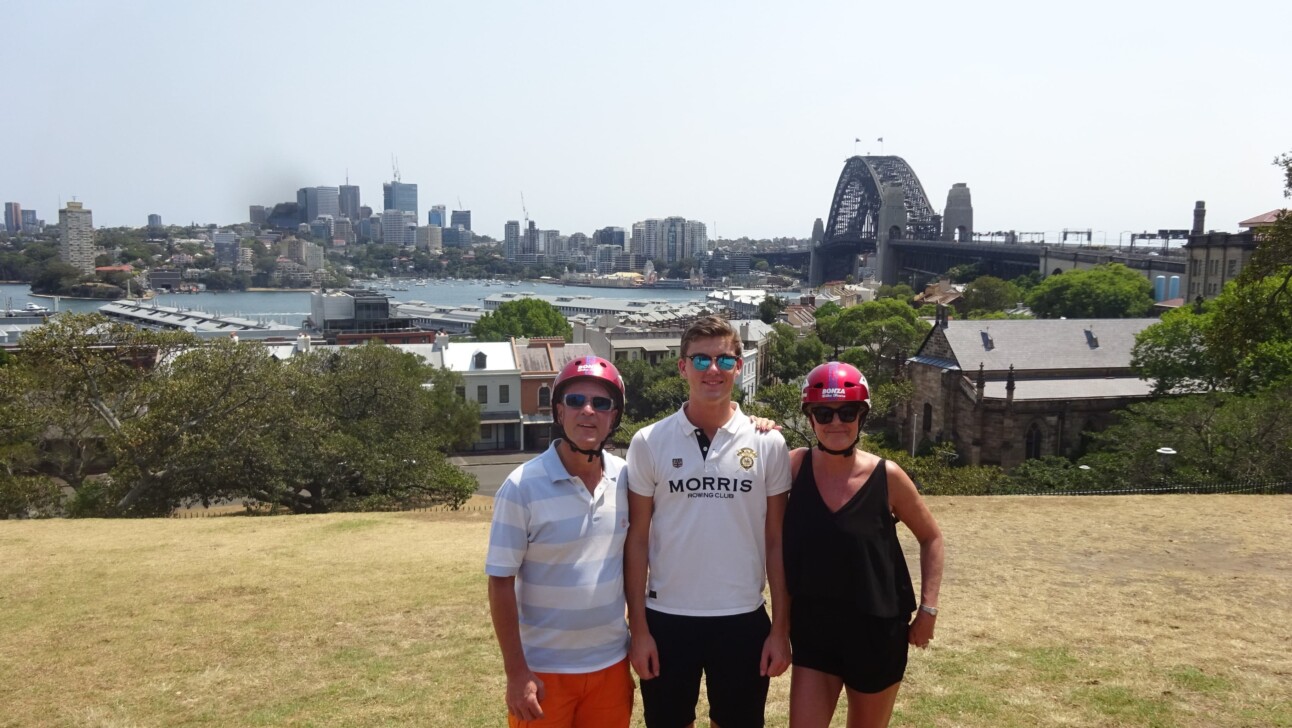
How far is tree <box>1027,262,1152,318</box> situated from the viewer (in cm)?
8488

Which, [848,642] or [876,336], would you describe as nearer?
[848,642]

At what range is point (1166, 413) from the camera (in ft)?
98.0

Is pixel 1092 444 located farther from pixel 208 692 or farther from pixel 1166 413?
pixel 208 692

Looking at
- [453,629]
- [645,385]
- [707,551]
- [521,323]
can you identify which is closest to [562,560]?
[707,551]

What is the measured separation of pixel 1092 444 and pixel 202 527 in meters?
34.9

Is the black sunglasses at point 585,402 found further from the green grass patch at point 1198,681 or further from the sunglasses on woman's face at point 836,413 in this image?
the green grass patch at point 1198,681

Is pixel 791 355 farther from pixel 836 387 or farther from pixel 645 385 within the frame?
pixel 836 387

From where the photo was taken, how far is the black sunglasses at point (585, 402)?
4.94 m

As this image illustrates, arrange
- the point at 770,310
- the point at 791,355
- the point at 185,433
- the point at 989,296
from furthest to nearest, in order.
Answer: the point at 770,310 < the point at 989,296 < the point at 791,355 < the point at 185,433

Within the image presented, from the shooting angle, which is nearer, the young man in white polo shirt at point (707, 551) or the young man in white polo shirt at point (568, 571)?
the young man in white polo shirt at point (568, 571)

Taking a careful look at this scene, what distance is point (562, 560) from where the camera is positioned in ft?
15.9

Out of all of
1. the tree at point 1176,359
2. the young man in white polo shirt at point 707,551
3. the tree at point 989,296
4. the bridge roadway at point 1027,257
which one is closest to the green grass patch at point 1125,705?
the young man in white polo shirt at point 707,551

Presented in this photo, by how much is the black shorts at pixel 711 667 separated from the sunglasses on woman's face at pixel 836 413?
107 cm

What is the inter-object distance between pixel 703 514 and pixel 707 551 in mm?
190
